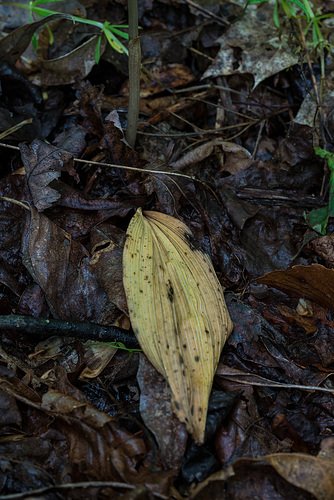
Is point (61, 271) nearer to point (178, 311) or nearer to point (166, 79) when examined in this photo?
point (178, 311)

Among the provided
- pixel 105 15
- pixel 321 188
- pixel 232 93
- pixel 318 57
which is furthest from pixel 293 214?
pixel 105 15

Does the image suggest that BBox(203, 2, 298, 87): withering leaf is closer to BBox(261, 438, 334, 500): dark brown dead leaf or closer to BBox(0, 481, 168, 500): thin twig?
BBox(261, 438, 334, 500): dark brown dead leaf

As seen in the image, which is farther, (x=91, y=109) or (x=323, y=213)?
(x=91, y=109)

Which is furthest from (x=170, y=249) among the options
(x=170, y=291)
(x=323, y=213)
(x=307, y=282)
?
(x=323, y=213)

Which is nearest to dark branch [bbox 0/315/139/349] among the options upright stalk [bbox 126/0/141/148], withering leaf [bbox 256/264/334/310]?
withering leaf [bbox 256/264/334/310]

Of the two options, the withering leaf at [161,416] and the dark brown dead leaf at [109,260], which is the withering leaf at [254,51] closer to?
the dark brown dead leaf at [109,260]

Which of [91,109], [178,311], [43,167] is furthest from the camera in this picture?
[91,109]

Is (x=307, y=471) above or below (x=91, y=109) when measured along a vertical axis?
below
